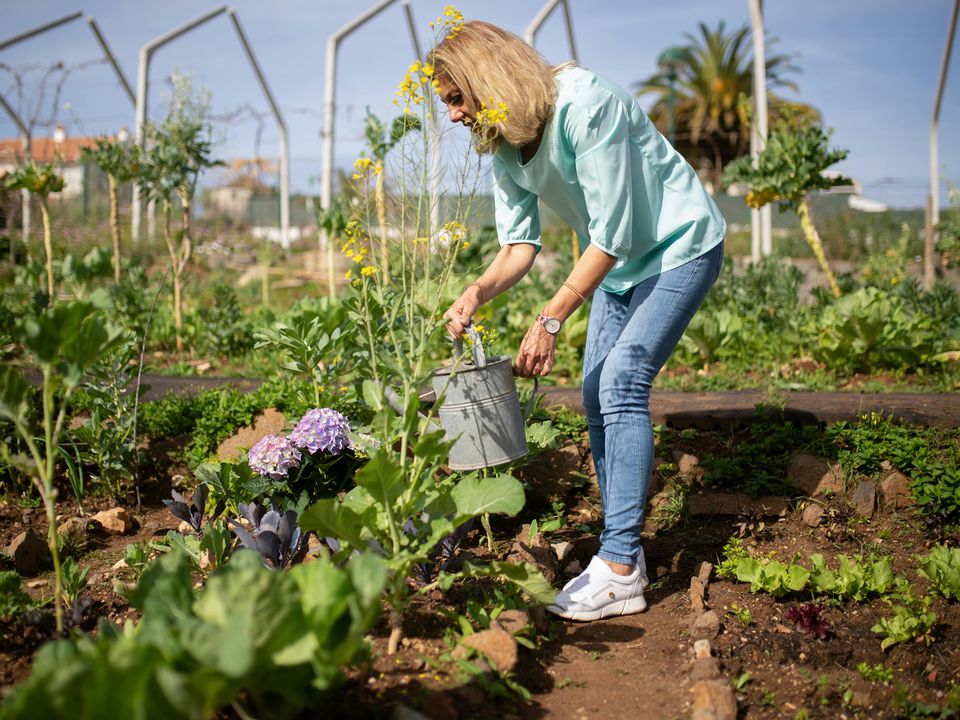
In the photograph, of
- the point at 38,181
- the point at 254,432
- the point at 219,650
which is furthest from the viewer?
the point at 38,181

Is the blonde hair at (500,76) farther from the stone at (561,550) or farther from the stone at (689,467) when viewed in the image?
the stone at (689,467)

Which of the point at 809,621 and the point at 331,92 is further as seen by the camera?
the point at 331,92

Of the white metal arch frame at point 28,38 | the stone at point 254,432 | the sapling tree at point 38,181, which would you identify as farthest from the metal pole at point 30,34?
the stone at point 254,432

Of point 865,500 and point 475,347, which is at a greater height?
point 475,347

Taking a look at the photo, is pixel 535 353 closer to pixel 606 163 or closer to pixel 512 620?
pixel 606 163

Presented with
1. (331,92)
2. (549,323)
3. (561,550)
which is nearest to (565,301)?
(549,323)

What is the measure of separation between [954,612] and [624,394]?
1.06m

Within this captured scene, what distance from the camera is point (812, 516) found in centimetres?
283

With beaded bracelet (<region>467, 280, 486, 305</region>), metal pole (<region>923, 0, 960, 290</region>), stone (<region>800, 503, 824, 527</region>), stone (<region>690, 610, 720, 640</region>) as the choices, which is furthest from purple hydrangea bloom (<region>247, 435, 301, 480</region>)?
metal pole (<region>923, 0, 960, 290</region>)

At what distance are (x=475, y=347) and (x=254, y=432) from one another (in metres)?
1.69

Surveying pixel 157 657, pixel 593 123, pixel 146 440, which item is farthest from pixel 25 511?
pixel 593 123

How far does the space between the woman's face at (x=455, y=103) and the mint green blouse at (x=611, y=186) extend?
0.16m

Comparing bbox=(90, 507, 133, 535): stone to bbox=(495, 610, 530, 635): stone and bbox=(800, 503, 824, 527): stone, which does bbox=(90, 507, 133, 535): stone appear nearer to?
bbox=(495, 610, 530, 635): stone

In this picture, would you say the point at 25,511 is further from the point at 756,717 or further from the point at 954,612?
the point at 954,612
